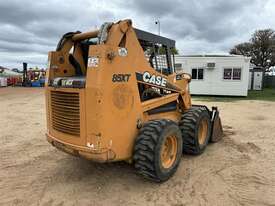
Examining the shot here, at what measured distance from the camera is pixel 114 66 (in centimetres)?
387

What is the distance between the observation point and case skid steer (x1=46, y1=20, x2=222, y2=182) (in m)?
3.79

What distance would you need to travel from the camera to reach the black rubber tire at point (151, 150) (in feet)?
13.4

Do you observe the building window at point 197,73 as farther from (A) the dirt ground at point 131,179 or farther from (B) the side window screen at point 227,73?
(A) the dirt ground at point 131,179

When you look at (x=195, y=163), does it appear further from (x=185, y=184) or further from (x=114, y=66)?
(x=114, y=66)

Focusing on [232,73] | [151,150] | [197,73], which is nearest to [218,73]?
[232,73]

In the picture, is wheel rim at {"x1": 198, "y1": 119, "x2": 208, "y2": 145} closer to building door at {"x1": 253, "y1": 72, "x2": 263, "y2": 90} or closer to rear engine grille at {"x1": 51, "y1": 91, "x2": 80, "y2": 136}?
rear engine grille at {"x1": 51, "y1": 91, "x2": 80, "y2": 136}

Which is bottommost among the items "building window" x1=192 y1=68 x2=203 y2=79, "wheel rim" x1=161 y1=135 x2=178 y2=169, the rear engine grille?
"wheel rim" x1=161 y1=135 x2=178 y2=169

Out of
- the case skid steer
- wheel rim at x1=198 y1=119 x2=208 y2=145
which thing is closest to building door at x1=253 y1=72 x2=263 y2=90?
wheel rim at x1=198 y1=119 x2=208 y2=145

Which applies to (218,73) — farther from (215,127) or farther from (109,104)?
(109,104)

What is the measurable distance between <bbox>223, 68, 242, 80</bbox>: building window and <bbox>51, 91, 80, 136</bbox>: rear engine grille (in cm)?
1829

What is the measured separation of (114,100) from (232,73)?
1844 cm

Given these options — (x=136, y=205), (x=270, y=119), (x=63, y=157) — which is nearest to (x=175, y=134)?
(x=136, y=205)

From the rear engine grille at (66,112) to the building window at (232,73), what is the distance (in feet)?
60.0

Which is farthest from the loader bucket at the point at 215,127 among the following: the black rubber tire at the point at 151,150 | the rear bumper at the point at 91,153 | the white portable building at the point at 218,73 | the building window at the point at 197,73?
the building window at the point at 197,73
